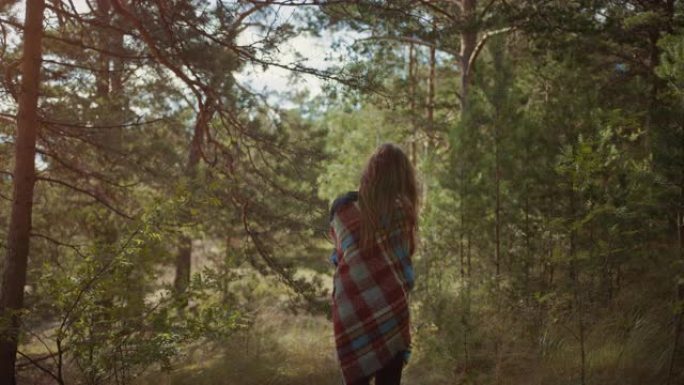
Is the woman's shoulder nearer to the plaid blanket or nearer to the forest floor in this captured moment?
the plaid blanket

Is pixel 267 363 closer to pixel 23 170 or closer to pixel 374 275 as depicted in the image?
pixel 23 170

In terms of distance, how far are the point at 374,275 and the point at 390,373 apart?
586mm

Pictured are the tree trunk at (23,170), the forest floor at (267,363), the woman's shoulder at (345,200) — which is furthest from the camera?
the forest floor at (267,363)

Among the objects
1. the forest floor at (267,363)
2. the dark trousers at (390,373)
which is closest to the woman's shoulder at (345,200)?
the dark trousers at (390,373)

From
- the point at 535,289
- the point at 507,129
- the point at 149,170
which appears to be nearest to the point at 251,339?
the point at 149,170

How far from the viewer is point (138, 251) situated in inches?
171

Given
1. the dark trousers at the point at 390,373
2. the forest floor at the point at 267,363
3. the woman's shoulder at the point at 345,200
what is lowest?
the forest floor at the point at 267,363

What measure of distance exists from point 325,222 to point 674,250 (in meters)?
4.18

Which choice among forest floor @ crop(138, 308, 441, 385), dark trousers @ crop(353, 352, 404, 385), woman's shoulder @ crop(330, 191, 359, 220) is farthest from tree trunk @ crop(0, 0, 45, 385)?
dark trousers @ crop(353, 352, 404, 385)

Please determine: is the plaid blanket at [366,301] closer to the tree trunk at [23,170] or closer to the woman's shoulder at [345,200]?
the woman's shoulder at [345,200]

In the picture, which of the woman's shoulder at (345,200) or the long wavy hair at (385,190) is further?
the woman's shoulder at (345,200)

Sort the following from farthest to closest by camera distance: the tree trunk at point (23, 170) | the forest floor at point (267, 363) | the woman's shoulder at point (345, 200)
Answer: the forest floor at point (267, 363)
the tree trunk at point (23, 170)
the woman's shoulder at point (345, 200)

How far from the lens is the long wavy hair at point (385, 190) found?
304cm

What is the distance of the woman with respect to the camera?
306cm
